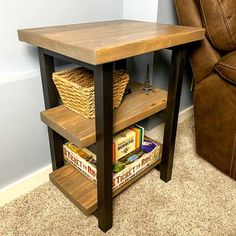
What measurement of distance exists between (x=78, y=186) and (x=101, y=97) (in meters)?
0.45

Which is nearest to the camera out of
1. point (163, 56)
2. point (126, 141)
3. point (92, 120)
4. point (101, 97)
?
point (101, 97)

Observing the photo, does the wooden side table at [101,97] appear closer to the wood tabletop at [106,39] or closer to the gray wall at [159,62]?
the wood tabletop at [106,39]

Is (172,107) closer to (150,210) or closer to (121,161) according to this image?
(121,161)

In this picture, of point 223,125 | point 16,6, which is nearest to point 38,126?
point 16,6

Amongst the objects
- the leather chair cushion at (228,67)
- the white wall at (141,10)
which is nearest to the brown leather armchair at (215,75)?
the leather chair cushion at (228,67)

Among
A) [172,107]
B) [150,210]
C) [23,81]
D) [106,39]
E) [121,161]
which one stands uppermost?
[106,39]

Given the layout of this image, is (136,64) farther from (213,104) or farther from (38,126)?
(38,126)

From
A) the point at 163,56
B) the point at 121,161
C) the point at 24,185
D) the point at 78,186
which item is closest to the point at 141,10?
the point at 163,56

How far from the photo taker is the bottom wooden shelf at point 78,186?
879mm

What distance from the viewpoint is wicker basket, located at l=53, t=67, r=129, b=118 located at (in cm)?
77

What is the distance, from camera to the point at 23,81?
2.90 ft

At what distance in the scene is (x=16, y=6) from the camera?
2.64 feet

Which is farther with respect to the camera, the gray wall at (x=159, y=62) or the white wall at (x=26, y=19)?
the gray wall at (x=159, y=62)

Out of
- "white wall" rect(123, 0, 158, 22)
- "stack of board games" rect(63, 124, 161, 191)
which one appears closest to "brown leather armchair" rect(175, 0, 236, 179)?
"white wall" rect(123, 0, 158, 22)
